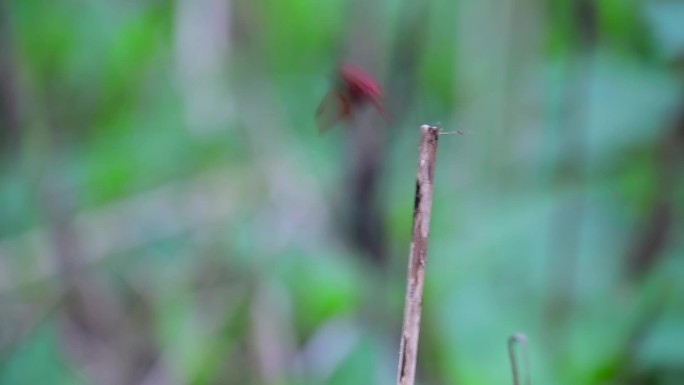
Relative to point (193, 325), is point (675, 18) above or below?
above

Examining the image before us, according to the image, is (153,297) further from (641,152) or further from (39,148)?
(641,152)

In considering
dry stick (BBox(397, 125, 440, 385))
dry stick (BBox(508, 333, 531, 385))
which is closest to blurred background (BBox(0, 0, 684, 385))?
dry stick (BBox(508, 333, 531, 385))

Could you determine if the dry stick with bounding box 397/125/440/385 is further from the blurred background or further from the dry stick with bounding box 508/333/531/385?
the blurred background

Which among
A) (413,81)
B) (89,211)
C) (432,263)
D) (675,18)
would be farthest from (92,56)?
(675,18)

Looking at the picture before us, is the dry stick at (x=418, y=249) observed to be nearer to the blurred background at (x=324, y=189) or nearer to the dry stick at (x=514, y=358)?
the dry stick at (x=514, y=358)

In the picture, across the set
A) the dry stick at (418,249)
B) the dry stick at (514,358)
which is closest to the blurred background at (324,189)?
the dry stick at (514,358)

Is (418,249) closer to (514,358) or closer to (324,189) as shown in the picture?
(514,358)

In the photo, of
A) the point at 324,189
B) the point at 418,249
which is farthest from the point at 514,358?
the point at 324,189
